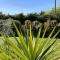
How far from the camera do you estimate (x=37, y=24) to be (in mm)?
15328

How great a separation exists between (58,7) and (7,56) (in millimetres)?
17250

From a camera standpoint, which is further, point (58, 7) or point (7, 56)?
point (58, 7)

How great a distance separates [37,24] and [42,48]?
1180 cm

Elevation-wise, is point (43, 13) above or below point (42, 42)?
below

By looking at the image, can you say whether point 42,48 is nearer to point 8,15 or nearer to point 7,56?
point 7,56

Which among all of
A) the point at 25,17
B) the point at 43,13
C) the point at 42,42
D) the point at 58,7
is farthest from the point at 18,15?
the point at 42,42

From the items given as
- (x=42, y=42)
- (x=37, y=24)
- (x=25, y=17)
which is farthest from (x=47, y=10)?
(x=42, y=42)

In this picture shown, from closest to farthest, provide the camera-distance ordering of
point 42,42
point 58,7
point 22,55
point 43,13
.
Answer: point 22,55 → point 42,42 → point 43,13 → point 58,7

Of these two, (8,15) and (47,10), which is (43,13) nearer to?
(47,10)

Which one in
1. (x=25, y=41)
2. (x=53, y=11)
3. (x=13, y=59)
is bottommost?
(x=53, y=11)

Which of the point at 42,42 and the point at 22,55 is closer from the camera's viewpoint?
the point at 22,55

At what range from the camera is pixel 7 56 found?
3.51m

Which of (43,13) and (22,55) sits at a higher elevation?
(22,55)

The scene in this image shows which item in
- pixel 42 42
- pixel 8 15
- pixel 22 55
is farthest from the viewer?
pixel 8 15
